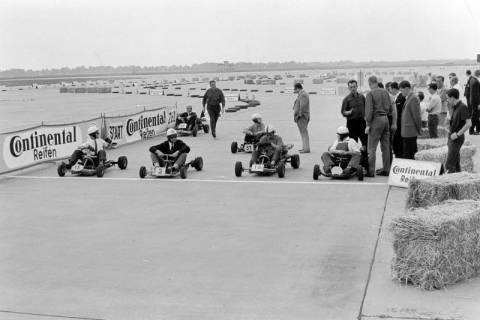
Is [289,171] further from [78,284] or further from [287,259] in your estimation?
[78,284]

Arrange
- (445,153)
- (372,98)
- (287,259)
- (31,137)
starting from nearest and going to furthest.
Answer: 1. (287,259)
2. (445,153)
3. (372,98)
4. (31,137)

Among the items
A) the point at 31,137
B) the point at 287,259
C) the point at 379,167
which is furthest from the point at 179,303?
the point at 31,137

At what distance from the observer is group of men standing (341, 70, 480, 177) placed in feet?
37.7

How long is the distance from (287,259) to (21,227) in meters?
4.69

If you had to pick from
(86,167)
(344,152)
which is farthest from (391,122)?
(86,167)

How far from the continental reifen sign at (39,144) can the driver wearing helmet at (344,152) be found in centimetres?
775

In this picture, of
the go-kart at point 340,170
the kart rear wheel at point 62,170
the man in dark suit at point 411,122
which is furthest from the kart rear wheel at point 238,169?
the kart rear wheel at point 62,170

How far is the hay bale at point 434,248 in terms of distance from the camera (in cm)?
711

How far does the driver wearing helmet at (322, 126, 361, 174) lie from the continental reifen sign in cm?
775

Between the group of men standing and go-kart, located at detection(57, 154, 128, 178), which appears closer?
the group of men standing

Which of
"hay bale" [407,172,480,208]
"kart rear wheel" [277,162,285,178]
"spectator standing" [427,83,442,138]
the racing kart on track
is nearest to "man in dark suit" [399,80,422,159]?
"kart rear wheel" [277,162,285,178]

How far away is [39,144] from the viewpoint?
57.6 ft

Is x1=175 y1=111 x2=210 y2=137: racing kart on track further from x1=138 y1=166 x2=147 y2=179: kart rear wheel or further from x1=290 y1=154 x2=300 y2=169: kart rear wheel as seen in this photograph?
x1=138 y1=166 x2=147 y2=179: kart rear wheel

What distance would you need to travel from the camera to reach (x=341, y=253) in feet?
28.4
